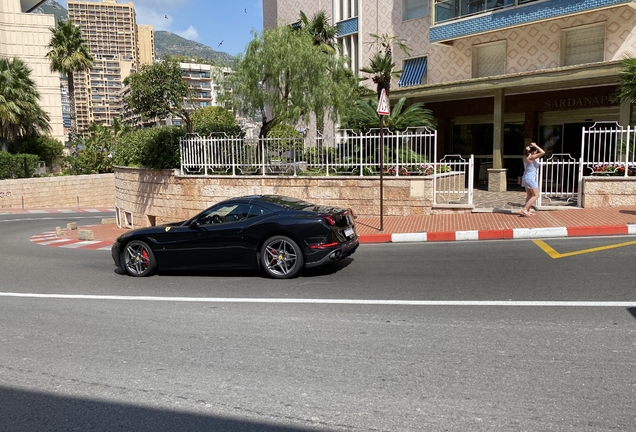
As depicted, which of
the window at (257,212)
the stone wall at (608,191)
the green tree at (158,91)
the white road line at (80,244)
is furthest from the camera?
the green tree at (158,91)

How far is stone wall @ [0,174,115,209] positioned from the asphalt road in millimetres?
32387

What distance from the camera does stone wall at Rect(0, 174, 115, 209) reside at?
3609 centimetres

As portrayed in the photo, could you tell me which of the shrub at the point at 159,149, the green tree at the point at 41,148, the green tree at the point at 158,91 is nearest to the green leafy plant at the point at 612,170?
the shrub at the point at 159,149

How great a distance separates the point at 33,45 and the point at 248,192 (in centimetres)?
5454

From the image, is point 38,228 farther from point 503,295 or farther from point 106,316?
A: point 503,295

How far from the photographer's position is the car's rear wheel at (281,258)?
7770mm

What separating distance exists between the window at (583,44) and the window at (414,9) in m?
6.82

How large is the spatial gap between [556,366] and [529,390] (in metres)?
0.53

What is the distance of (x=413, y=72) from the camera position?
2359 cm

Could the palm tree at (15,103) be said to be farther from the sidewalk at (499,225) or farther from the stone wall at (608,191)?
the stone wall at (608,191)

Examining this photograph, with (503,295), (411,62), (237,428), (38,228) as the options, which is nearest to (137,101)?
(38,228)

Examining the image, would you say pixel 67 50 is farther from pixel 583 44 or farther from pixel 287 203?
pixel 287 203

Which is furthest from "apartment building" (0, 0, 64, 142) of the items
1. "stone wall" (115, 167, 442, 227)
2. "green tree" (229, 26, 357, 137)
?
"green tree" (229, 26, 357, 137)

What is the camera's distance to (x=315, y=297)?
Answer: 6660 mm
